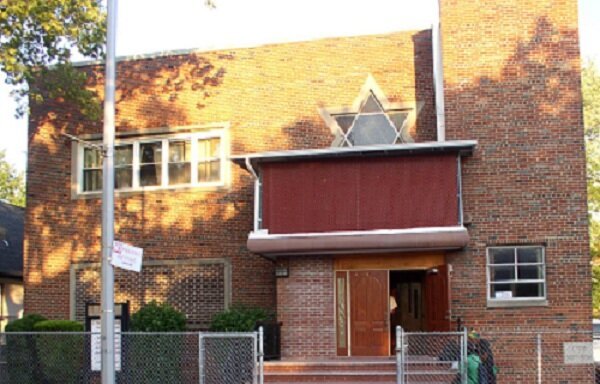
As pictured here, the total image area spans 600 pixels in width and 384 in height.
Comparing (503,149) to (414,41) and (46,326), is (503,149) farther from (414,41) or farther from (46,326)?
(46,326)

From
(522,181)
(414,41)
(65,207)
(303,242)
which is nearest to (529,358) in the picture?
(522,181)

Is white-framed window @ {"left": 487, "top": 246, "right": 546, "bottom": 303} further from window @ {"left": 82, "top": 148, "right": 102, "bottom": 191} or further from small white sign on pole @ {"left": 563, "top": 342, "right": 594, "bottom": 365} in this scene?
window @ {"left": 82, "top": 148, "right": 102, "bottom": 191}

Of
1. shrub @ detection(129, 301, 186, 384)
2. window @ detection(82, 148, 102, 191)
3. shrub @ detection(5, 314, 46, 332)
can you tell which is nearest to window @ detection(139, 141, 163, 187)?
window @ detection(82, 148, 102, 191)

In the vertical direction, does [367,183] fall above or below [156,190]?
below

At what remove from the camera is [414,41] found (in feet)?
65.1

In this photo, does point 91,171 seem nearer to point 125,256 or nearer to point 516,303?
point 125,256

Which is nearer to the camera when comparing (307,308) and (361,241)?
(361,241)

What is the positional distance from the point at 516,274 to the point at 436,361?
356cm

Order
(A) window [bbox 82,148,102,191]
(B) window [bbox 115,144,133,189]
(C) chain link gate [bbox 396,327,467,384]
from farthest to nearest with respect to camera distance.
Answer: (A) window [bbox 82,148,102,191], (B) window [bbox 115,144,133,189], (C) chain link gate [bbox 396,327,467,384]

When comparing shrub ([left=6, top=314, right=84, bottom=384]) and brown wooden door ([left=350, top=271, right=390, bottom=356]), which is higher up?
brown wooden door ([left=350, top=271, right=390, bottom=356])

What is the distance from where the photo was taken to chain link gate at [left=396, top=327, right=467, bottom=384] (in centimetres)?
1353

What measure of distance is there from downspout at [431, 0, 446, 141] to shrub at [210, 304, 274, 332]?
567 centimetres

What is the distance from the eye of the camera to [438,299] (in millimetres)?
17828

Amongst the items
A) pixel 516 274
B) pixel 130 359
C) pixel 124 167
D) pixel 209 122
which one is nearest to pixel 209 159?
pixel 209 122
